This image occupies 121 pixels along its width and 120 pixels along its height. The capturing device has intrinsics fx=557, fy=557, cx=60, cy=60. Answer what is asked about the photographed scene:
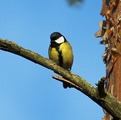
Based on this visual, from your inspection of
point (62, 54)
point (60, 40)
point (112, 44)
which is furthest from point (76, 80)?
point (60, 40)

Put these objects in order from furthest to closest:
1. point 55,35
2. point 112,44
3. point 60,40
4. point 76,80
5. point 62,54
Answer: point 55,35
point 60,40
point 62,54
point 112,44
point 76,80

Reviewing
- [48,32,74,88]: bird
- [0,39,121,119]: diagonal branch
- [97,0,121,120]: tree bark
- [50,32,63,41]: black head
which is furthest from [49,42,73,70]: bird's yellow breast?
[0,39,121,119]: diagonal branch

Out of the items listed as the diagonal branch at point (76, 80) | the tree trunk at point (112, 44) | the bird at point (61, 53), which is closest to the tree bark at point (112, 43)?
the tree trunk at point (112, 44)

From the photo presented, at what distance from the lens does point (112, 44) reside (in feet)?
13.7

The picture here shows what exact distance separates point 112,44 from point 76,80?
2.63ft

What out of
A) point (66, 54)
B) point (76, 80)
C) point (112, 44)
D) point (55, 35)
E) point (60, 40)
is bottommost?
point (76, 80)

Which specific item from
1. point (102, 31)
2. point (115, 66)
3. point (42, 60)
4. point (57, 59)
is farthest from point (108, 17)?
point (57, 59)

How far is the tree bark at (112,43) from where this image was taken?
4.05 metres

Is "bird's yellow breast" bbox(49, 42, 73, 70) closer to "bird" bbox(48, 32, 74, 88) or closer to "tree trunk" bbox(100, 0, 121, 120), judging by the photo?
"bird" bbox(48, 32, 74, 88)

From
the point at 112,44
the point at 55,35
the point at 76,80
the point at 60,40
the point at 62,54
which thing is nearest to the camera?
the point at 76,80

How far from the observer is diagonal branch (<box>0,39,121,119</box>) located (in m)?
3.40

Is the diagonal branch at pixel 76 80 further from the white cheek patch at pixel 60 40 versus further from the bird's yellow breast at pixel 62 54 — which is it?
the white cheek patch at pixel 60 40

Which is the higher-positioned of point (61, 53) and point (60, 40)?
point (60, 40)

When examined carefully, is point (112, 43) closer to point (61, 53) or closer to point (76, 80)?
point (76, 80)
